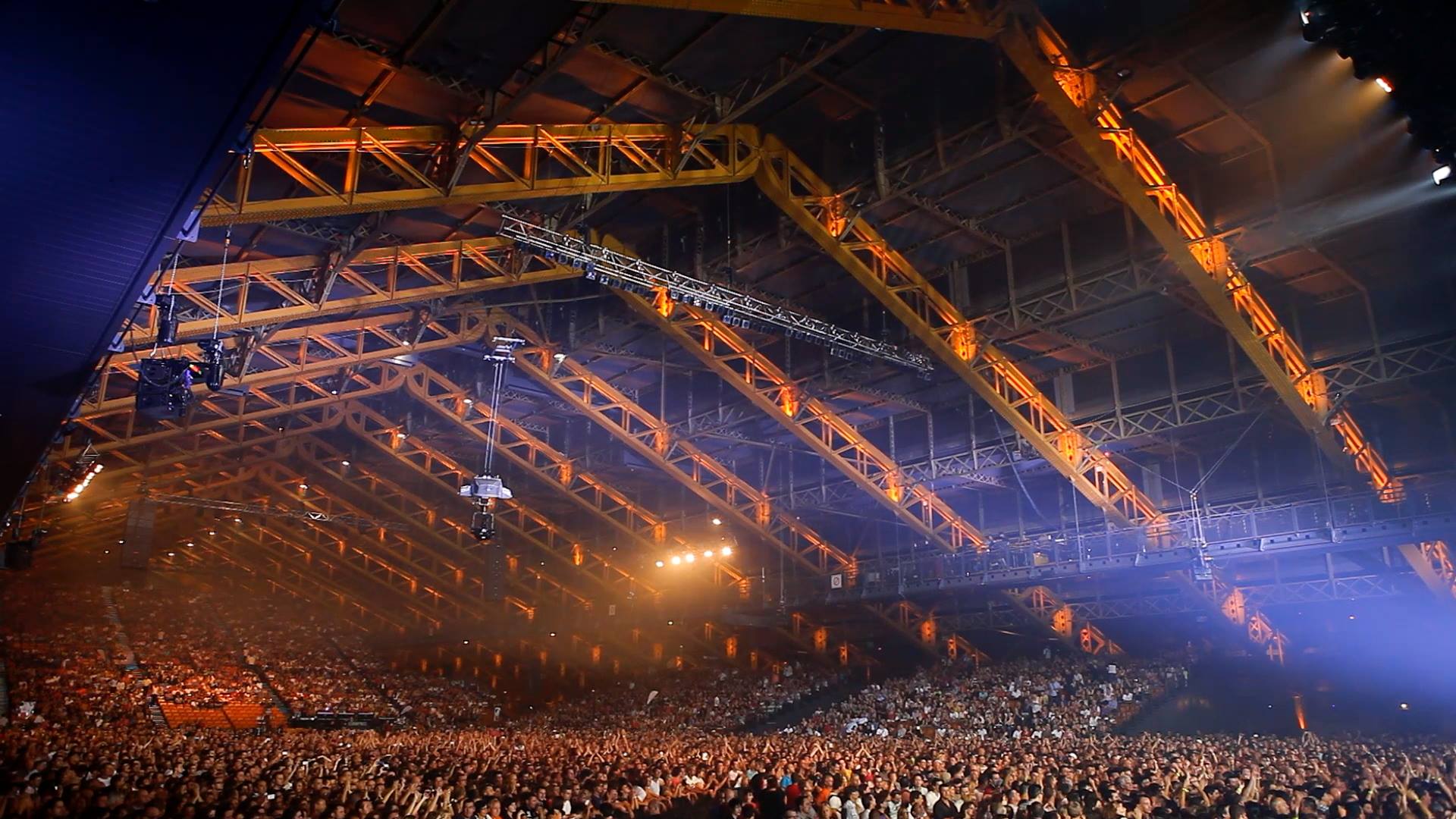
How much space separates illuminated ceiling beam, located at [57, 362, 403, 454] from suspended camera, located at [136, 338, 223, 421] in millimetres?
8453

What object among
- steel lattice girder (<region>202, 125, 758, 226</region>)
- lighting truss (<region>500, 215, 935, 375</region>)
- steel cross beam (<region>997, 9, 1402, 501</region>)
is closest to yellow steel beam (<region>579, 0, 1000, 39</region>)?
steel cross beam (<region>997, 9, 1402, 501</region>)

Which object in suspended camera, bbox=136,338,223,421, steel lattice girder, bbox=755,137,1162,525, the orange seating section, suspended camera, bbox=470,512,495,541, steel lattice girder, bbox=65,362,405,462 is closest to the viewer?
suspended camera, bbox=136,338,223,421

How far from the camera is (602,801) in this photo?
11.5 m

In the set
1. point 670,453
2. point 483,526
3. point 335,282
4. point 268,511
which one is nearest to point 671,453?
point 670,453

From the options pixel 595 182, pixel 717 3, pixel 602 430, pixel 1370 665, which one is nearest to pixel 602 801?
pixel 595 182

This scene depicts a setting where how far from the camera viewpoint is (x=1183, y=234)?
13641 millimetres

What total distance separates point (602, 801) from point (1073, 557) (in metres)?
13.1

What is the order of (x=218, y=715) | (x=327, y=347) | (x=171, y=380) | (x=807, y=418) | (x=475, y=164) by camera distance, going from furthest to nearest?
(x=218, y=715) → (x=807, y=418) → (x=327, y=347) → (x=475, y=164) → (x=171, y=380)

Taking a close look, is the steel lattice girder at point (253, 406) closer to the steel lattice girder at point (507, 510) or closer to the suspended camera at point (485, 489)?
the steel lattice girder at point (507, 510)

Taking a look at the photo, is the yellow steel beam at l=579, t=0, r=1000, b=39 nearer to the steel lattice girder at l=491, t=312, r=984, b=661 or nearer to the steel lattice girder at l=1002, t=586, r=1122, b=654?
the steel lattice girder at l=491, t=312, r=984, b=661

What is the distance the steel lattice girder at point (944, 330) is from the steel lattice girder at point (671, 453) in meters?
7.62

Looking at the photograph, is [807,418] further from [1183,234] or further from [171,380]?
[171,380]

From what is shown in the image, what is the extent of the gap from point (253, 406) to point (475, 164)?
13755mm

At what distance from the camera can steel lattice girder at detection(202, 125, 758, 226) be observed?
1112cm
